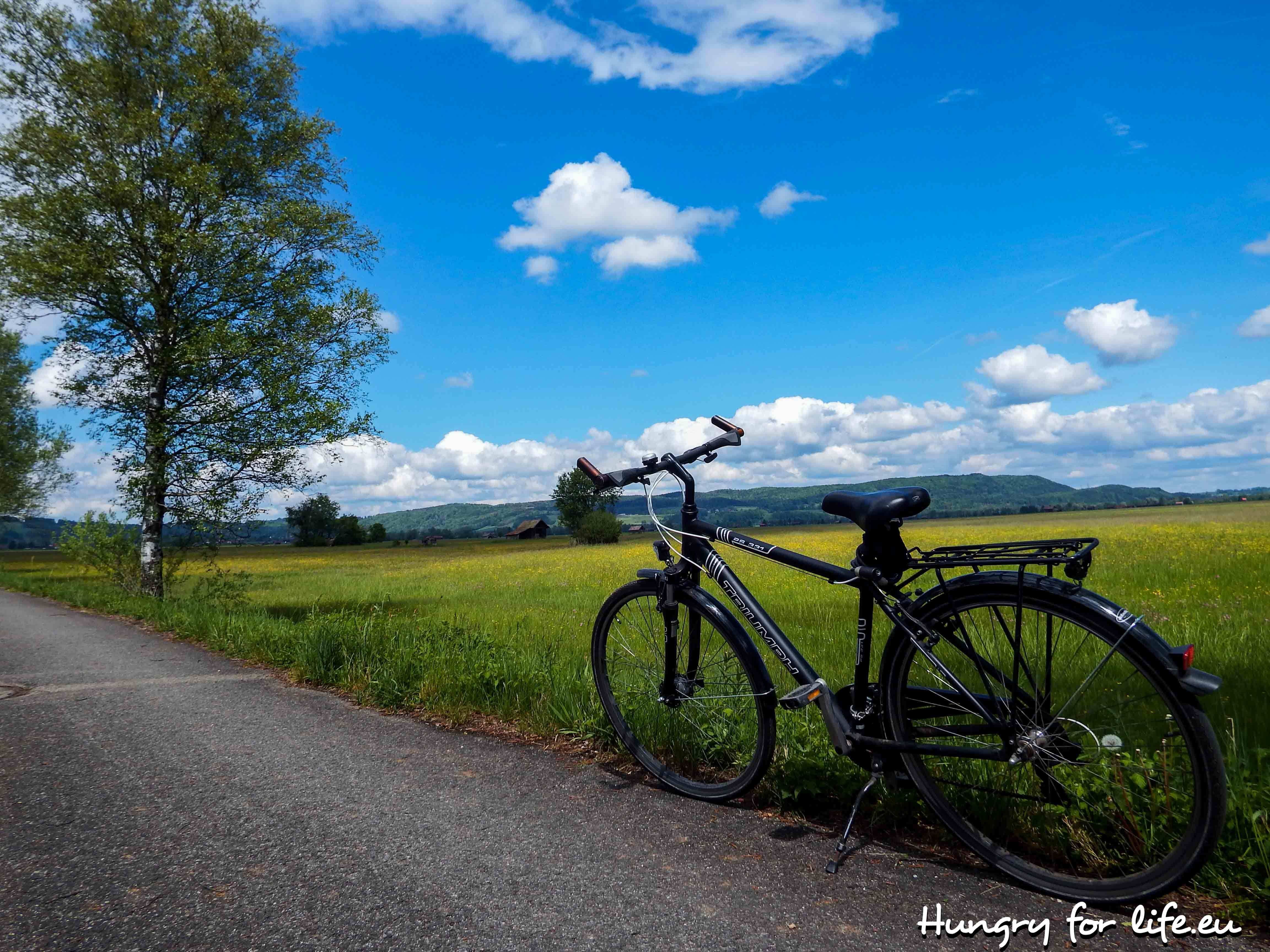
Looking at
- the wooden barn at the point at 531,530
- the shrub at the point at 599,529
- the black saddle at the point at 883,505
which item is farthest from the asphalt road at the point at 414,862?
the wooden barn at the point at 531,530

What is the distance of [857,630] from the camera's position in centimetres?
363

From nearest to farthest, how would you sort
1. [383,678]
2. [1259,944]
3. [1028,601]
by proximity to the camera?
[1259,944] → [1028,601] → [383,678]

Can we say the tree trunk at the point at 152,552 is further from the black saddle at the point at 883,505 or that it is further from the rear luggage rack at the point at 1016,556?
the rear luggage rack at the point at 1016,556

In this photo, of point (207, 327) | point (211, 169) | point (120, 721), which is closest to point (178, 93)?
point (211, 169)

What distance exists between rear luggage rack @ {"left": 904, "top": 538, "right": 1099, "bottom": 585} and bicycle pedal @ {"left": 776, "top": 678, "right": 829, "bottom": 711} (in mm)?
649

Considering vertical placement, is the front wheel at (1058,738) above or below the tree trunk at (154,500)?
below

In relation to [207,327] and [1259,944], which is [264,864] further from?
[207,327]

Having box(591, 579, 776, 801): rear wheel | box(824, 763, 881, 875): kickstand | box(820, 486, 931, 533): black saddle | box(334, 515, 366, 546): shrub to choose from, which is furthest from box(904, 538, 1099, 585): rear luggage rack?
box(334, 515, 366, 546): shrub

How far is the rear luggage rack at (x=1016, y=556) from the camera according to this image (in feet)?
8.73

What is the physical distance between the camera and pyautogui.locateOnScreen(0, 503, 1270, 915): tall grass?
3.59 meters

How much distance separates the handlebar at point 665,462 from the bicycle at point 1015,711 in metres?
0.63

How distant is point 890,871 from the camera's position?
2.97m

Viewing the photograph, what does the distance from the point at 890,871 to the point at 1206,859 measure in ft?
3.48

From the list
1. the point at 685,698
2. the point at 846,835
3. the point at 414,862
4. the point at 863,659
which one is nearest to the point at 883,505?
the point at 863,659
